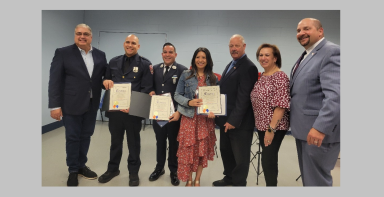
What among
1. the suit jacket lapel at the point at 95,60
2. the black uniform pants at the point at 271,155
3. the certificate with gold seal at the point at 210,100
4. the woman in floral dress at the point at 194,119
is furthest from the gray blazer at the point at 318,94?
the suit jacket lapel at the point at 95,60

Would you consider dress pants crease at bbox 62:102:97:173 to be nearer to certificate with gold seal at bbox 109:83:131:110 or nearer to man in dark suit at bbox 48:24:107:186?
man in dark suit at bbox 48:24:107:186

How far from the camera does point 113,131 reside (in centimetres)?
242

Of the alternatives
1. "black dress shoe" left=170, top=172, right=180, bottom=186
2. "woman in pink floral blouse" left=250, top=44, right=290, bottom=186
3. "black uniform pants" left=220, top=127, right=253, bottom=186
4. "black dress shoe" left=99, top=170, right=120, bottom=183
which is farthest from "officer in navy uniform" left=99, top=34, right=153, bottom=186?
"woman in pink floral blouse" left=250, top=44, right=290, bottom=186

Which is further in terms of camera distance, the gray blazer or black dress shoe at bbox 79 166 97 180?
black dress shoe at bbox 79 166 97 180

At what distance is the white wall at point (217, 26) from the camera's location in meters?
5.28

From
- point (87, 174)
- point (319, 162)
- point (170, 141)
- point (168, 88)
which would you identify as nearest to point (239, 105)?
point (319, 162)

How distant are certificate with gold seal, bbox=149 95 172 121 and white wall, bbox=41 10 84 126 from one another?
142 inches

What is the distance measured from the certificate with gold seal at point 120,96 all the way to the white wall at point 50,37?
10.7 ft

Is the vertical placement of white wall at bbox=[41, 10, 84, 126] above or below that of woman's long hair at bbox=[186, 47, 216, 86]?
above

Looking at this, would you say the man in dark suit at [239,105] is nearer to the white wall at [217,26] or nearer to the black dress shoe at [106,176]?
the black dress shoe at [106,176]

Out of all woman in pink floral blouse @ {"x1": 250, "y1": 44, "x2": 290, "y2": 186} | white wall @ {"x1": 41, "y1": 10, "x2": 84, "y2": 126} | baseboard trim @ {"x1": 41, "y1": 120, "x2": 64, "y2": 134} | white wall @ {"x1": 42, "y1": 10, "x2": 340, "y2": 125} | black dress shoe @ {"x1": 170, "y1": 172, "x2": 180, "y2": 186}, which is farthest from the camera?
white wall @ {"x1": 42, "y1": 10, "x2": 340, "y2": 125}

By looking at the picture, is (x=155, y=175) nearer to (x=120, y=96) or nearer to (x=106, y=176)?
(x=106, y=176)

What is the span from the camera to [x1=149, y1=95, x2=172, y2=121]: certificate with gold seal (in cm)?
221

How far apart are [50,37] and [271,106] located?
194 inches
